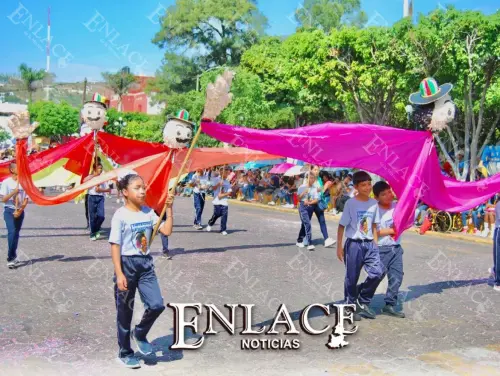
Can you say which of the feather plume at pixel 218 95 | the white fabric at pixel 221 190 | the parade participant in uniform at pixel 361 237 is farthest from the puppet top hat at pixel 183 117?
the white fabric at pixel 221 190

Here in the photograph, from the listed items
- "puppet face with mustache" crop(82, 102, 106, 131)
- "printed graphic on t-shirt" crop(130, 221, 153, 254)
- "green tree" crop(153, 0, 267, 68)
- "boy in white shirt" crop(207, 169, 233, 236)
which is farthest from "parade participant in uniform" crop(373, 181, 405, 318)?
"green tree" crop(153, 0, 267, 68)

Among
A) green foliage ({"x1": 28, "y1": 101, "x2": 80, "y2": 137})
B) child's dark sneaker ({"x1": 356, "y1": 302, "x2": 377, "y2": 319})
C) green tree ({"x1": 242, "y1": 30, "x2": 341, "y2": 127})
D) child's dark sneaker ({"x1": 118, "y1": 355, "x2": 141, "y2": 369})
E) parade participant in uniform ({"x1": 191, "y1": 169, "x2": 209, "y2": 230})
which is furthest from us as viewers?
green foliage ({"x1": 28, "y1": 101, "x2": 80, "y2": 137})

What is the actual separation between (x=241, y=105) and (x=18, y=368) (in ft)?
89.3

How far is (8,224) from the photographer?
9.49m

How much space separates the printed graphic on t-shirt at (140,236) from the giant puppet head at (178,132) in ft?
7.24

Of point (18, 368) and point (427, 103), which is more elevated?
point (427, 103)

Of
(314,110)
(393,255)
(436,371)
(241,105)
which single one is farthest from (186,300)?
(314,110)

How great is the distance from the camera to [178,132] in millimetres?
7387

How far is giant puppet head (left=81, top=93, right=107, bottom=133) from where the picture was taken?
1076 centimetres

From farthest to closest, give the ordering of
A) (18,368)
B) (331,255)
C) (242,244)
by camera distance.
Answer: (242,244) → (331,255) → (18,368)

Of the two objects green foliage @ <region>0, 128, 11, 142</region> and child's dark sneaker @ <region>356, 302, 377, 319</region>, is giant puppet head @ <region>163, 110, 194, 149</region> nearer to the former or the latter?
child's dark sneaker @ <region>356, 302, 377, 319</region>

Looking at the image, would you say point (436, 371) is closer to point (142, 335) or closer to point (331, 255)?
point (142, 335)

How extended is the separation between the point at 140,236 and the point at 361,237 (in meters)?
2.63

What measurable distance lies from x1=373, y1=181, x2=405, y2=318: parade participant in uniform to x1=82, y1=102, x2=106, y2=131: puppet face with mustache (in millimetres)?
5623
